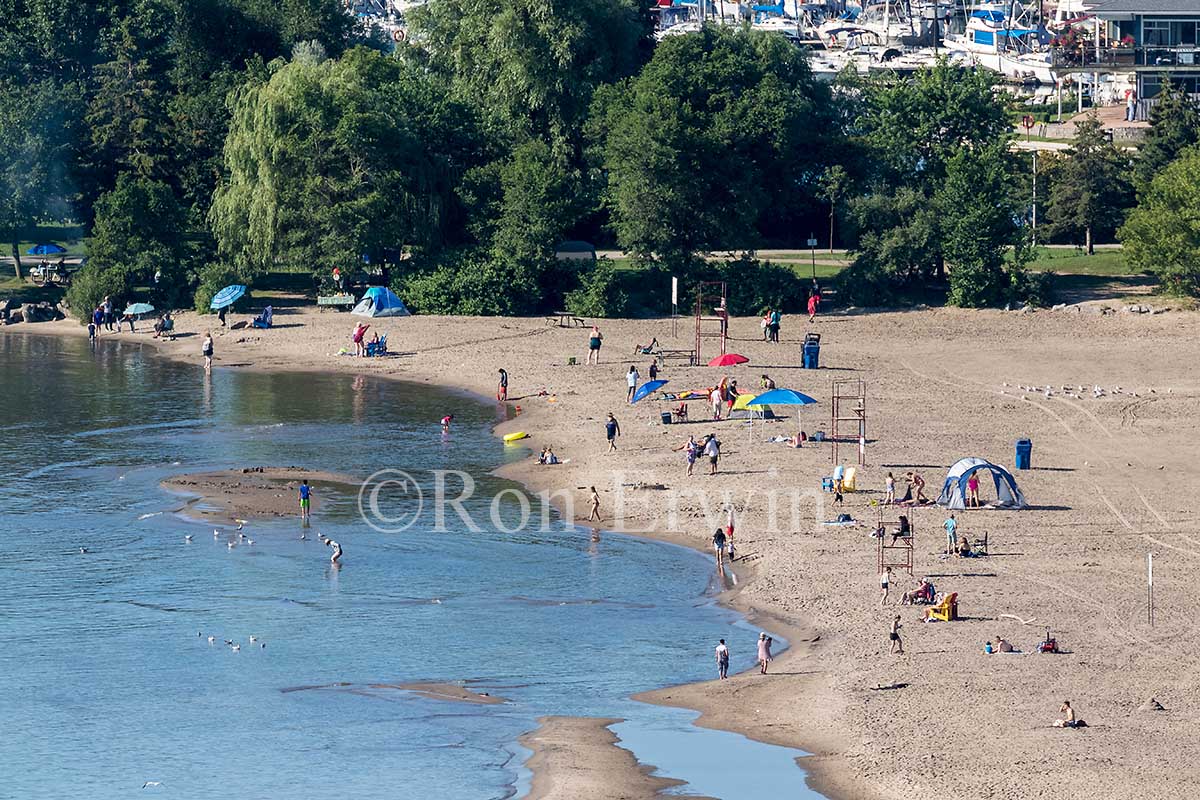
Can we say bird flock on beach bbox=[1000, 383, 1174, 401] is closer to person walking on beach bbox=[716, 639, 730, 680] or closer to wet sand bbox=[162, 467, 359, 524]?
wet sand bbox=[162, 467, 359, 524]

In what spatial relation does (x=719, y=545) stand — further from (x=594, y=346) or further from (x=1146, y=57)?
(x=1146, y=57)

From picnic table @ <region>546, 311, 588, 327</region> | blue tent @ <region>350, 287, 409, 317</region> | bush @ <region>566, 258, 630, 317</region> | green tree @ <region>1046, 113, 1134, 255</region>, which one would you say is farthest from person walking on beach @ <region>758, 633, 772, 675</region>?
green tree @ <region>1046, 113, 1134, 255</region>

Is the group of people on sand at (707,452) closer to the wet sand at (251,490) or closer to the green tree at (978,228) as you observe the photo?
the wet sand at (251,490)

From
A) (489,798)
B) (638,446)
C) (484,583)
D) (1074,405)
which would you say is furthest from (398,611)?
(1074,405)

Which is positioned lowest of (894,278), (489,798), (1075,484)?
(489,798)

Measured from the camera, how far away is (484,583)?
43469mm

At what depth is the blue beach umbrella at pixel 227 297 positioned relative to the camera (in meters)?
77.8

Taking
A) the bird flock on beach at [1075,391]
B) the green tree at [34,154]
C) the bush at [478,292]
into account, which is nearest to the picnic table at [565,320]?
the bush at [478,292]

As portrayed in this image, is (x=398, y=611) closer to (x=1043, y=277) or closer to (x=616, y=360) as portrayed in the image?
(x=616, y=360)

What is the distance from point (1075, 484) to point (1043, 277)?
30.2 m

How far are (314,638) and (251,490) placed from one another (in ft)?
43.3

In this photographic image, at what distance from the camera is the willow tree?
257ft

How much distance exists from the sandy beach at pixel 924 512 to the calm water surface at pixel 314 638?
5.18 ft

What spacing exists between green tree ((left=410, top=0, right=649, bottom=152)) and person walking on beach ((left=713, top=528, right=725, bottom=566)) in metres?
41.1
